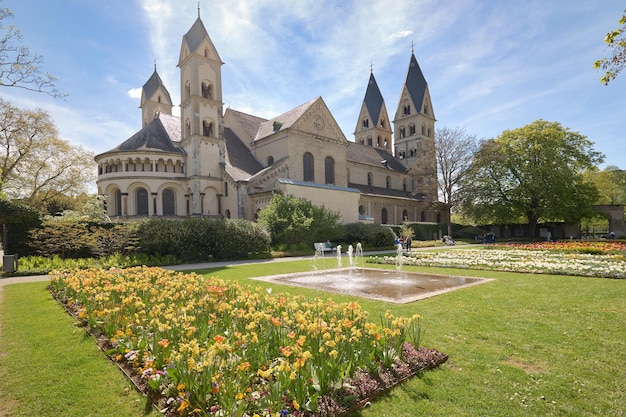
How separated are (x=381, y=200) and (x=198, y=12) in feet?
101

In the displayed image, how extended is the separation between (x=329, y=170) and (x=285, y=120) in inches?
301

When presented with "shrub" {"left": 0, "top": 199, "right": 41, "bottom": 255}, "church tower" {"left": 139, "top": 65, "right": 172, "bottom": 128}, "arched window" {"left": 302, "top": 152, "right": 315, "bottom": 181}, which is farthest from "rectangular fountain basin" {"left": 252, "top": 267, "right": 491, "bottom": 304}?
"church tower" {"left": 139, "top": 65, "right": 172, "bottom": 128}

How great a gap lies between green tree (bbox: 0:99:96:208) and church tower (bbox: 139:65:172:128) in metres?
13.9

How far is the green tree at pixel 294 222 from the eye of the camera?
927 inches

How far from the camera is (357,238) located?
90.3 feet

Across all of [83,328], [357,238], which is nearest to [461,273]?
[83,328]

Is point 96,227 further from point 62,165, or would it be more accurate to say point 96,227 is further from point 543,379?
point 62,165

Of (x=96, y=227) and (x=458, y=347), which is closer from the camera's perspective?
(x=458, y=347)

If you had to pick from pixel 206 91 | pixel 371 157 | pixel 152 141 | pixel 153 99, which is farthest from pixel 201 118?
pixel 371 157

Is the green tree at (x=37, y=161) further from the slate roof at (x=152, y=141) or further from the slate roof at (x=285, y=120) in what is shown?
the slate roof at (x=285, y=120)

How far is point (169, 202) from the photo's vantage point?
3331 centimetres

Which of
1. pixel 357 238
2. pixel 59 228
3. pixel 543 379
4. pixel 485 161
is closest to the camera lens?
pixel 543 379

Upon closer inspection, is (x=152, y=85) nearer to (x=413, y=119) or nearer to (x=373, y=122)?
(x=373, y=122)

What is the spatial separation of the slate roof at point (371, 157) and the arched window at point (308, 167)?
10819mm
